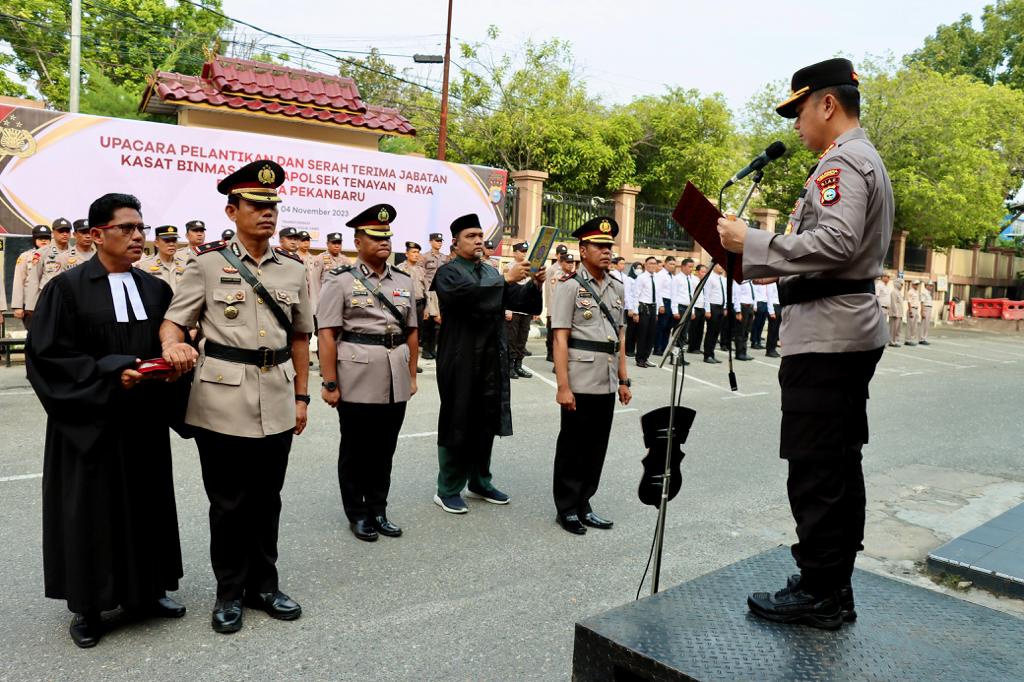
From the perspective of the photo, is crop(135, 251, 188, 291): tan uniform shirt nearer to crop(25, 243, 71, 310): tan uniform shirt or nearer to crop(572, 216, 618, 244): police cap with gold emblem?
crop(25, 243, 71, 310): tan uniform shirt

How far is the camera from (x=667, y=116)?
28.6 meters

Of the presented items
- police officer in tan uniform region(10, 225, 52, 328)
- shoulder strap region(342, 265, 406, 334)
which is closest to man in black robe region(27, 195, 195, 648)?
shoulder strap region(342, 265, 406, 334)

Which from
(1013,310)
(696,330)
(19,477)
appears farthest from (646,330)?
(1013,310)

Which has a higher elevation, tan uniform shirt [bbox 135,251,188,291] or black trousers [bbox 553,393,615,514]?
tan uniform shirt [bbox 135,251,188,291]

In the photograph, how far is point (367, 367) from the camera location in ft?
15.7

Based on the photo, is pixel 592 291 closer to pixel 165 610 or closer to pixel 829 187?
pixel 829 187

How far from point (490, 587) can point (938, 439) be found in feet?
20.8

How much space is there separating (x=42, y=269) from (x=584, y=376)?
8.08 metres

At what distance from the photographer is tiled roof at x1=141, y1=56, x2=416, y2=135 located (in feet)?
43.4

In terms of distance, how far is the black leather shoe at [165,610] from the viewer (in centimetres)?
358

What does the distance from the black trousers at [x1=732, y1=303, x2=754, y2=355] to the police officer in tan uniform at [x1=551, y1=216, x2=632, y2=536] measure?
11.1 meters

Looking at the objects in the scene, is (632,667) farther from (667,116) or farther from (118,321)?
(667,116)

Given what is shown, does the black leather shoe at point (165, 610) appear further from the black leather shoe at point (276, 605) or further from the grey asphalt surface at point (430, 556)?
the black leather shoe at point (276, 605)

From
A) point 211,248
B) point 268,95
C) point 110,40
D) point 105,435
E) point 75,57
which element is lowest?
point 105,435
